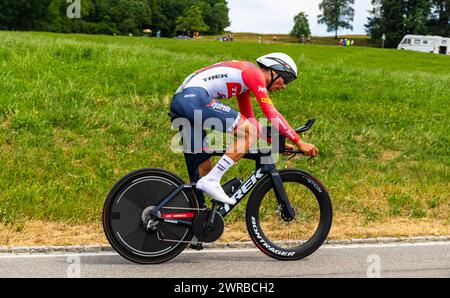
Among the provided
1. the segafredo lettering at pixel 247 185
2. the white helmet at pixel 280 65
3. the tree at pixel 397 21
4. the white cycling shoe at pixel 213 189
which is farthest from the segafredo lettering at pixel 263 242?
the tree at pixel 397 21

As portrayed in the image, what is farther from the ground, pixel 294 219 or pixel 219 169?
pixel 219 169

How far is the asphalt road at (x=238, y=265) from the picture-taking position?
5.43 m

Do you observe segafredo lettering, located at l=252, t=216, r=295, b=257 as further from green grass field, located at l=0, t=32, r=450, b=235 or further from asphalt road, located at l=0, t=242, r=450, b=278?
green grass field, located at l=0, t=32, r=450, b=235

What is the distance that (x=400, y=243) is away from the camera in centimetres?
680

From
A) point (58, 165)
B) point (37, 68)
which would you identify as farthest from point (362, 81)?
point (58, 165)

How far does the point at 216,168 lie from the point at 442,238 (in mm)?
3020

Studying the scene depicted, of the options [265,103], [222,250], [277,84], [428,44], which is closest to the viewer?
[265,103]

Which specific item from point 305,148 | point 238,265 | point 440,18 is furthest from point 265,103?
point 440,18

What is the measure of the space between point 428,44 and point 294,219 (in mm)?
80521

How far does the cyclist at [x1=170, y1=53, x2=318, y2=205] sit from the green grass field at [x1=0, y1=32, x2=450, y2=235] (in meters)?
Result: 2.04

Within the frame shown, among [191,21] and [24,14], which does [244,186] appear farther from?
[191,21]

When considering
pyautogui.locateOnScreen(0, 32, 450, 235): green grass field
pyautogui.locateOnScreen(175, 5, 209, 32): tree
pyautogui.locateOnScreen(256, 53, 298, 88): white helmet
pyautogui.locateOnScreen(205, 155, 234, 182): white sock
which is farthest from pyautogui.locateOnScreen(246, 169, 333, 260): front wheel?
pyautogui.locateOnScreen(175, 5, 209, 32): tree

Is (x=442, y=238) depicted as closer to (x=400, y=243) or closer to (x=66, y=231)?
(x=400, y=243)

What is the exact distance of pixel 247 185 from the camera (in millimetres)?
5898
